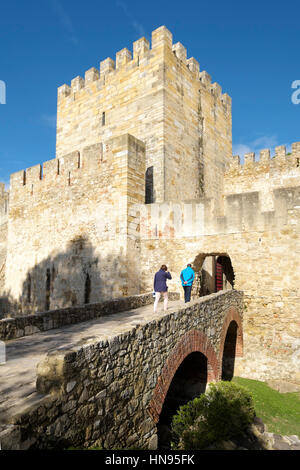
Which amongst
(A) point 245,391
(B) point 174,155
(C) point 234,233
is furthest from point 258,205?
(A) point 245,391

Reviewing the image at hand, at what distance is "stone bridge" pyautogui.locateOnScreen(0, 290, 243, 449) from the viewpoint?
109 inches

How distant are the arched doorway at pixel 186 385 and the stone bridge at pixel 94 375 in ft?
2.71

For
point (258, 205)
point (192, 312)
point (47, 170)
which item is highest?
point (47, 170)

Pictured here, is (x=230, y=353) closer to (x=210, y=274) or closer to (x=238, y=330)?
(x=238, y=330)

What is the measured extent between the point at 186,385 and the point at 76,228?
293 inches

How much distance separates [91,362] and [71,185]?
10.9 metres

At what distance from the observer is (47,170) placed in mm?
14633

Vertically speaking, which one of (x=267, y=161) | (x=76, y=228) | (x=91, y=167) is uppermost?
(x=267, y=161)

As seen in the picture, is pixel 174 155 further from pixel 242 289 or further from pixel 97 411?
pixel 97 411

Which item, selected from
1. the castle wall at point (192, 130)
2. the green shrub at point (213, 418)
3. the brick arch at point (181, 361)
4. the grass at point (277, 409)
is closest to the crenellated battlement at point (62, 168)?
the castle wall at point (192, 130)

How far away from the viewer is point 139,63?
14203mm

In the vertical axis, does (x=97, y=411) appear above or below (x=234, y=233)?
below

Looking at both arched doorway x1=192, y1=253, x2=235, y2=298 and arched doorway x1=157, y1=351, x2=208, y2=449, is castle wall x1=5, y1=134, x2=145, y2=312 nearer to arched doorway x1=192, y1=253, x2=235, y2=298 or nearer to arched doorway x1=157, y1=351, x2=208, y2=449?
arched doorway x1=192, y1=253, x2=235, y2=298

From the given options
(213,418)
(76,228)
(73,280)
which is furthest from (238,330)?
(76,228)
